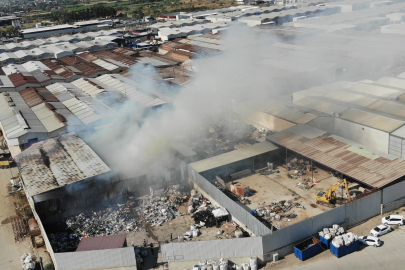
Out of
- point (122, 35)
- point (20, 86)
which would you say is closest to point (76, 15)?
point (122, 35)

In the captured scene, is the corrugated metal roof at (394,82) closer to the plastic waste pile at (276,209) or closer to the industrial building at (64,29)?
the plastic waste pile at (276,209)

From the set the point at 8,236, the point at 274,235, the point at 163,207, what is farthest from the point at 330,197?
the point at 8,236

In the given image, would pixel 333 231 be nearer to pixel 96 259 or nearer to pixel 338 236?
pixel 338 236

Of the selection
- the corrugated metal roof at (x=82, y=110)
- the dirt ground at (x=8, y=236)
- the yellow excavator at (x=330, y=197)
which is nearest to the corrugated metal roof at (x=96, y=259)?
the dirt ground at (x=8, y=236)

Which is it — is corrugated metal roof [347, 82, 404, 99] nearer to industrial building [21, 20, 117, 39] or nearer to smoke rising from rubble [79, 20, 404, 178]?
smoke rising from rubble [79, 20, 404, 178]

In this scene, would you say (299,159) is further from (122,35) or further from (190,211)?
(122,35)
